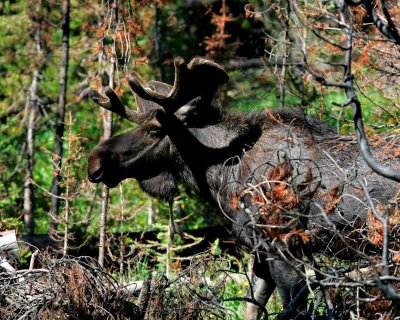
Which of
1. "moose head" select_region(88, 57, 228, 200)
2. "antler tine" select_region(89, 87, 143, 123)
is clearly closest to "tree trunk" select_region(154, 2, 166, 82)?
"moose head" select_region(88, 57, 228, 200)

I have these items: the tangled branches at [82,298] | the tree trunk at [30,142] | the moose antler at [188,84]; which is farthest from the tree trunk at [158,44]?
the tangled branches at [82,298]

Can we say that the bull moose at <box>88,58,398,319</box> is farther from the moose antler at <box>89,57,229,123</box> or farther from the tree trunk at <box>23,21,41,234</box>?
the tree trunk at <box>23,21,41,234</box>

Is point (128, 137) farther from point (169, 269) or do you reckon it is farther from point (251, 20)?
point (251, 20)

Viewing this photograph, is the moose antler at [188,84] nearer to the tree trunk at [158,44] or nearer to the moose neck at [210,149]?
the moose neck at [210,149]

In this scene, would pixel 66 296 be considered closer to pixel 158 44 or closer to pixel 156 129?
pixel 156 129

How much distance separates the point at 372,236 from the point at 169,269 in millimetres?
4612

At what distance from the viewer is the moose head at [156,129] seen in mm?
6914

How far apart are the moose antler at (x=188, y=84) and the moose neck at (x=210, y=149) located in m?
0.31

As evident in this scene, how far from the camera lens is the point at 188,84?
6.98m

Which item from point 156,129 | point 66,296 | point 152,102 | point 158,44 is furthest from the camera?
point 158,44

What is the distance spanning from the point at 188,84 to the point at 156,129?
581 mm

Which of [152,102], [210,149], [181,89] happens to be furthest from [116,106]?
[210,149]

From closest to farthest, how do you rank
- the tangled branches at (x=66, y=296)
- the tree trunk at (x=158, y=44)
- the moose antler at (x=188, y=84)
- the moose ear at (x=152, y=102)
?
the tangled branches at (x=66, y=296) < the moose antler at (x=188, y=84) < the moose ear at (x=152, y=102) < the tree trunk at (x=158, y=44)

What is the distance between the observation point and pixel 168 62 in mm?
12344
